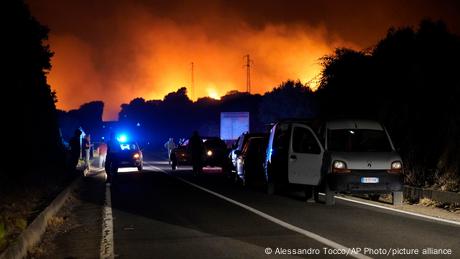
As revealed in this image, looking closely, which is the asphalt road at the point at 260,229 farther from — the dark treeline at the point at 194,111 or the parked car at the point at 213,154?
the dark treeline at the point at 194,111

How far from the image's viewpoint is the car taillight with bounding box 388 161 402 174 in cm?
1453

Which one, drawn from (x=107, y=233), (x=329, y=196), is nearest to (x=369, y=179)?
(x=329, y=196)

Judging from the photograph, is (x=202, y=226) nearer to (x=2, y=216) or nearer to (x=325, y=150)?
(x=2, y=216)

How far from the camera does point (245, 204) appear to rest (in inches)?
599

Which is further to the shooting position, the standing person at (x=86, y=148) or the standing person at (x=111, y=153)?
the standing person at (x=86, y=148)

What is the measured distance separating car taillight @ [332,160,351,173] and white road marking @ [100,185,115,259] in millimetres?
5088

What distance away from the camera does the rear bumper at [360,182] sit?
14.3m

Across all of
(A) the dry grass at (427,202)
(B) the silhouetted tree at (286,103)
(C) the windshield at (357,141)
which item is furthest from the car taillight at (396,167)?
(B) the silhouetted tree at (286,103)

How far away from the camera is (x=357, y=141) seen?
16422 mm

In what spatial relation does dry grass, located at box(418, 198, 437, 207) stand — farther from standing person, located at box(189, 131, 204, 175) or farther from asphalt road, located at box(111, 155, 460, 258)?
standing person, located at box(189, 131, 204, 175)

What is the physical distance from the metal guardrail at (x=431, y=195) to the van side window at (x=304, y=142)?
9.80ft

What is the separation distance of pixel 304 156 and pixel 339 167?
52.5 inches

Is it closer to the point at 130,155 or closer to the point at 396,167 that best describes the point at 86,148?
the point at 130,155

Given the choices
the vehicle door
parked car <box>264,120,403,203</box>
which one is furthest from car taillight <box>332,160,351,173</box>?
the vehicle door
